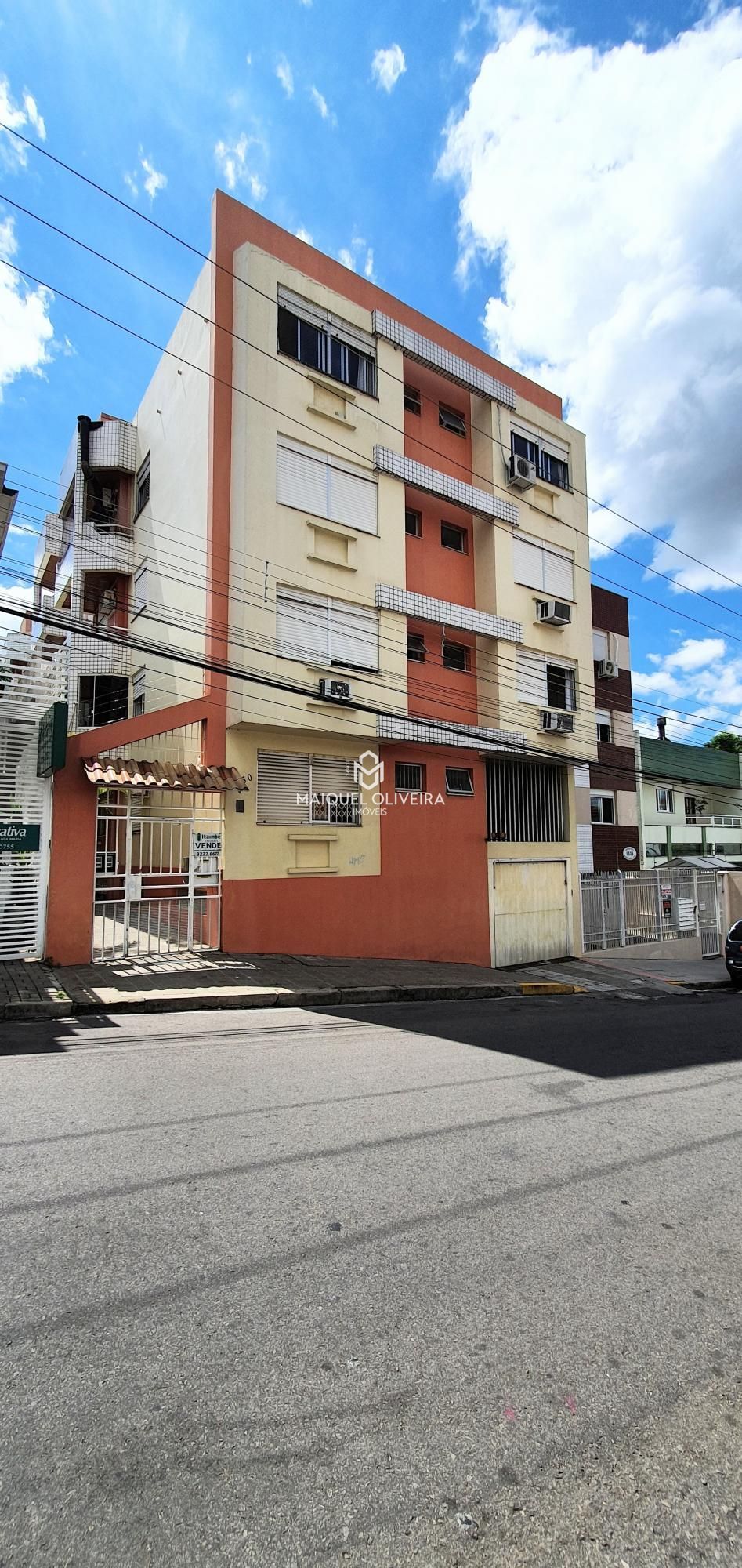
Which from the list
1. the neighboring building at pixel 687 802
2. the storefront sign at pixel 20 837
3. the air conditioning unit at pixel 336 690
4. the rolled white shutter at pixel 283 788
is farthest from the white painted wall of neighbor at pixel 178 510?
the neighboring building at pixel 687 802

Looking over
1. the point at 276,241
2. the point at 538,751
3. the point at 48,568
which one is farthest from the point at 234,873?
the point at 48,568

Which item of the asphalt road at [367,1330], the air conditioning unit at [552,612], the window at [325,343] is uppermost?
the window at [325,343]

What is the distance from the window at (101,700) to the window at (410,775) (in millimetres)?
9190

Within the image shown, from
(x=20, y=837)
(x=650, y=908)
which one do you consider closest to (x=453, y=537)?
(x=650, y=908)

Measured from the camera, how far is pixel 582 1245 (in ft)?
Answer: 10.6

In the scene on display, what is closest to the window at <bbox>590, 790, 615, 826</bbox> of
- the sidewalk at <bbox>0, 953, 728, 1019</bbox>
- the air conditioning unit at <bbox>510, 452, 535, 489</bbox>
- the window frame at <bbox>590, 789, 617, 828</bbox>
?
the window frame at <bbox>590, 789, 617, 828</bbox>

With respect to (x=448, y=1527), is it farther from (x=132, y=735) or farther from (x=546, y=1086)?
(x=132, y=735)

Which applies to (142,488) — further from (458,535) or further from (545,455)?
(545,455)

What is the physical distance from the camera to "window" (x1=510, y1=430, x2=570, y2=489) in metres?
19.6

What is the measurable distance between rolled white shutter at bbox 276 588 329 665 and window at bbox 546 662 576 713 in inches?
285

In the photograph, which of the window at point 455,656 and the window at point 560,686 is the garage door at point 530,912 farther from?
the window at point 455,656

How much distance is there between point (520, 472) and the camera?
61.2 feet

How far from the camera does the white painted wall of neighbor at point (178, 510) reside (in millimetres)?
14898

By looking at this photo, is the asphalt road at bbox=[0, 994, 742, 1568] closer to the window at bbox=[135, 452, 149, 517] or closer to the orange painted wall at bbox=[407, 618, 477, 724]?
the orange painted wall at bbox=[407, 618, 477, 724]
